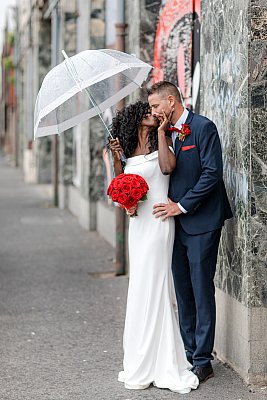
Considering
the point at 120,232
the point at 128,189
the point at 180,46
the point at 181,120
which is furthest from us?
the point at 120,232

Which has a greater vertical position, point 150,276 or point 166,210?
point 166,210

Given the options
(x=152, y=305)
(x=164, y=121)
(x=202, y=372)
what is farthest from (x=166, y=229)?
(x=202, y=372)

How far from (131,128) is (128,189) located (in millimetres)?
458

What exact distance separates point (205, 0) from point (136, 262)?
215cm

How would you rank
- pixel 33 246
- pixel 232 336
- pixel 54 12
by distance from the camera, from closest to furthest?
pixel 232 336 → pixel 33 246 → pixel 54 12

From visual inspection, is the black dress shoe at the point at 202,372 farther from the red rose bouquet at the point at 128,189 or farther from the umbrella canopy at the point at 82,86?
the umbrella canopy at the point at 82,86

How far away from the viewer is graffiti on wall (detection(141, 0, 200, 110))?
8219 millimetres

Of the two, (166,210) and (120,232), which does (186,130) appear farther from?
(120,232)

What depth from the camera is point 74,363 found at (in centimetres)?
675

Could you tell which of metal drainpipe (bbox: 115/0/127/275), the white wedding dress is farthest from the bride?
metal drainpipe (bbox: 115/0/127/275)

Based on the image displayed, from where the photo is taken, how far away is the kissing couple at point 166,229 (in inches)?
236

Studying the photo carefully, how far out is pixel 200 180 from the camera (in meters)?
5.94

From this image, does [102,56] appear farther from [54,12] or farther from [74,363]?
[54,12]

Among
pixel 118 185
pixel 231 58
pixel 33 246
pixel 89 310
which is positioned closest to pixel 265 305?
pixel 118 185
